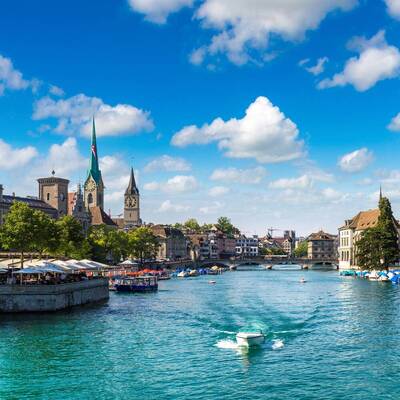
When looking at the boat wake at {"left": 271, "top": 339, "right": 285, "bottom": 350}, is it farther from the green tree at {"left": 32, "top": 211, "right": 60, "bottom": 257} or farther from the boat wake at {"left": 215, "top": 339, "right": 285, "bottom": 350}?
the green tree at {"left": 32, "top": 211, "right": 60, "bottom": 257}

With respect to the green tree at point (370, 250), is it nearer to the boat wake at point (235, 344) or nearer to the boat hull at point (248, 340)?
the boat wake at point (235, 344)

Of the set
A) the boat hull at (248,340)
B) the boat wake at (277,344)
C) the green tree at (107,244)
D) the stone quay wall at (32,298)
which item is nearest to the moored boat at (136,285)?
the green tree at (107,244)

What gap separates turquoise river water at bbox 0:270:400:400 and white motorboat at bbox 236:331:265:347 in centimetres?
100

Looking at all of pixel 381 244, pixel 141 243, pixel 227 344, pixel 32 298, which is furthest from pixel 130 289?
pixel 141 243

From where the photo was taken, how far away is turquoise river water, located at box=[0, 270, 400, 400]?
33656mm

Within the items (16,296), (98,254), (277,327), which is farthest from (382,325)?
(98,254)

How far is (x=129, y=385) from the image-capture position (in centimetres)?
3453

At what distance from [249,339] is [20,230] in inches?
1870

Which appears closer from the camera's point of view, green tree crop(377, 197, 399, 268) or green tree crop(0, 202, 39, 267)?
green tree crop(0, 202, 39, 267)

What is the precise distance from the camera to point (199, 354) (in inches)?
1678

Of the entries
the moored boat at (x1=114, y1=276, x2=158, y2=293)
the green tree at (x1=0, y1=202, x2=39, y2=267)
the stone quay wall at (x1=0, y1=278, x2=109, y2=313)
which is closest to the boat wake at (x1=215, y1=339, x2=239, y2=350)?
the stone quay wall at (x1=0, y1=278, x2=109, y2=313)

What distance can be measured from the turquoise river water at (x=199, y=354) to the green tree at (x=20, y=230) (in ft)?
62.3

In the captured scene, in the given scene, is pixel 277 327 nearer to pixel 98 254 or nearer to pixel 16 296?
pixel 16 296

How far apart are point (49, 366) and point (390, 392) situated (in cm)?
2031
